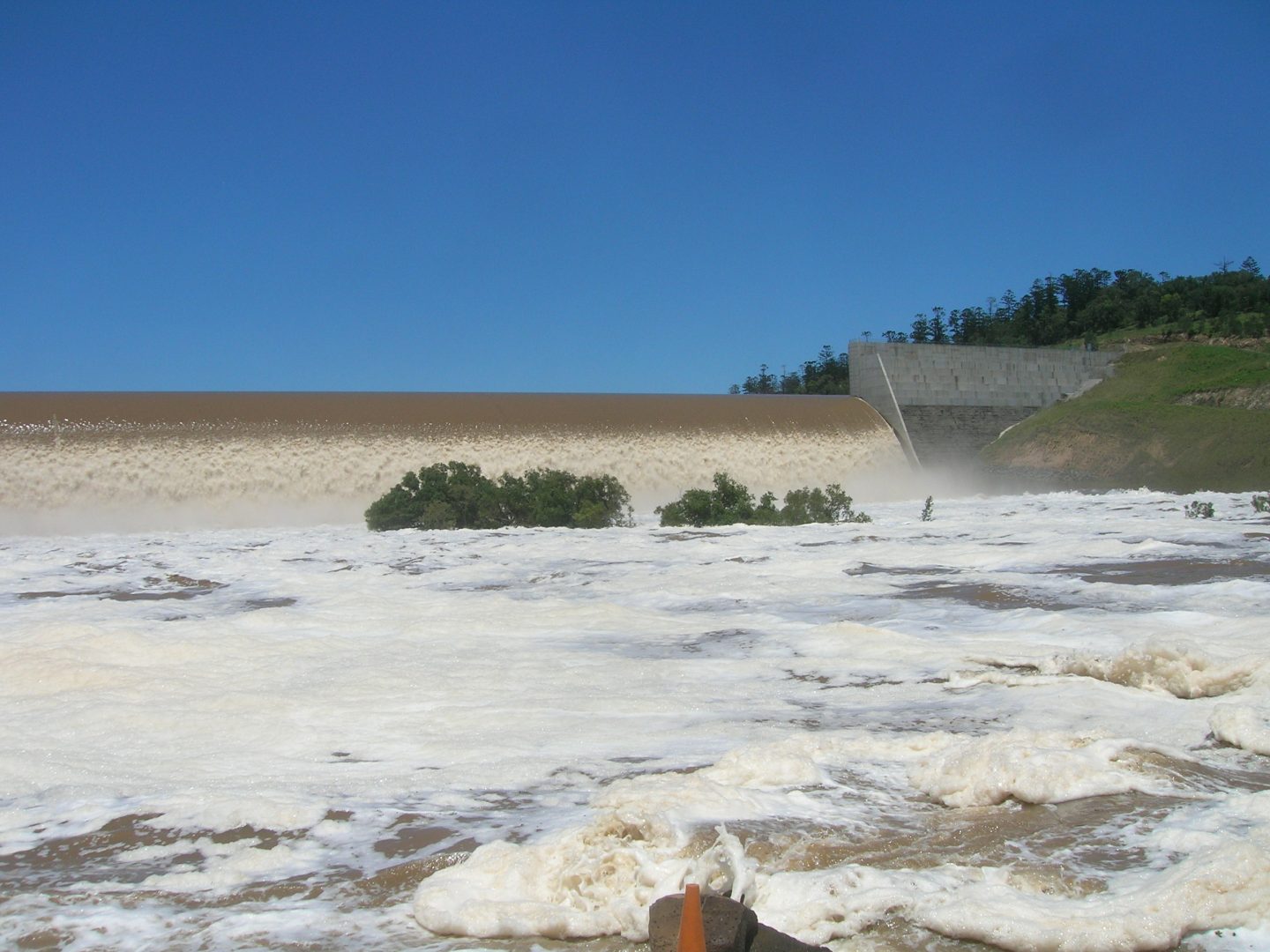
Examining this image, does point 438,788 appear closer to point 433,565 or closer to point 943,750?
point 943,750

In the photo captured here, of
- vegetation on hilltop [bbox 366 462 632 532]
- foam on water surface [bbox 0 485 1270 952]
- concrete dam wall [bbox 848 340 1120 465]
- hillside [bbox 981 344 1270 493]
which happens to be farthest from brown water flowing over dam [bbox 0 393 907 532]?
foam on water surface [bbox 0 485 1270 952]

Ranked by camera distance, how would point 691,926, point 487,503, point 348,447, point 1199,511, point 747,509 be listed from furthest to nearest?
point 348,447
point 487,503
point 747,509
point 1199,511
point 691,926

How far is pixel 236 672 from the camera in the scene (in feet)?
16.4

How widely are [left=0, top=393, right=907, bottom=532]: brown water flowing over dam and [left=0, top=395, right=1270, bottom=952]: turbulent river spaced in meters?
11.2

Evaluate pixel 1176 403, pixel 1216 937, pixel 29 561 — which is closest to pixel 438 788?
pixel 1216 937

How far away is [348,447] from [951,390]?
45.1 ft

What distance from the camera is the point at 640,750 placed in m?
3.65

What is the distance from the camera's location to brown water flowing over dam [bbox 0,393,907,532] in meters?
19.5

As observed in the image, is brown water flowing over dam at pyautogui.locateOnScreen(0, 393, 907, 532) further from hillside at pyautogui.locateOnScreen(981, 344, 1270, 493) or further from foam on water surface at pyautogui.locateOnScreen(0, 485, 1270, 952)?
foam on water surface at pyautogui.locateOnScreen(0, 485, 1270, 952)

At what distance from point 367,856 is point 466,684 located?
1.96 m

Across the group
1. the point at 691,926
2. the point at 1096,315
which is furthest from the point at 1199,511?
the point at 1096,315

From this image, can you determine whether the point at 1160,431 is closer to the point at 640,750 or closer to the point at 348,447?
the point at 348,447

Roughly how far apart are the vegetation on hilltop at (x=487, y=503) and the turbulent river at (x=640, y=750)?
18.4ft

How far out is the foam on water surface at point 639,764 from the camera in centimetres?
238
